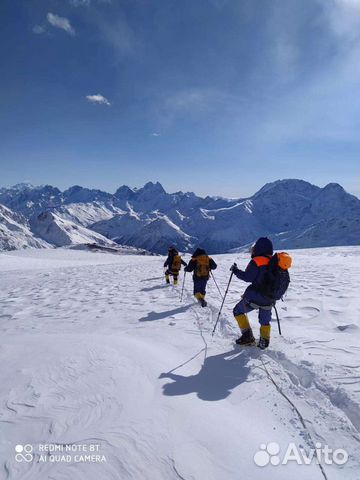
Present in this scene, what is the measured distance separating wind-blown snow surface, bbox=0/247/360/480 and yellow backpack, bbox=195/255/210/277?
2698 millimetres

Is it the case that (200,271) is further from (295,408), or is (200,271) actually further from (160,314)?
(295,408)

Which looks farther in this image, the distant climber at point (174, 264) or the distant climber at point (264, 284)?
the distant climber at point (174, 264)

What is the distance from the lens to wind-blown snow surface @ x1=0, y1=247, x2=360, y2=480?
12.1 ft

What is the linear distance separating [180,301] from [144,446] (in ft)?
29.6

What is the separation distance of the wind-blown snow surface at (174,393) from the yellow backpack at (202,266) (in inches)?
106

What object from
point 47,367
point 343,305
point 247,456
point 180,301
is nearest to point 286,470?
point 247,456

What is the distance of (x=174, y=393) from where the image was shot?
5.21 m

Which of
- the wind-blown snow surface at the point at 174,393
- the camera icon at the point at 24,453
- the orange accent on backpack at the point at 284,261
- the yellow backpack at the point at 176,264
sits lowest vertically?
the camera icon at the point at 24,453

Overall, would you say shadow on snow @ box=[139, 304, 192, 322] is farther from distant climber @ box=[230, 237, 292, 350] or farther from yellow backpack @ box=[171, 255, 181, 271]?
yellow backpack @ box=[171, 255, 181, 271]

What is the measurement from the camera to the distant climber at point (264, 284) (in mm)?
7008

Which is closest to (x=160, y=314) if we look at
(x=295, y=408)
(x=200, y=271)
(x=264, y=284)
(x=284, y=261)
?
(x=200, y=271)

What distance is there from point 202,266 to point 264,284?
5698mm

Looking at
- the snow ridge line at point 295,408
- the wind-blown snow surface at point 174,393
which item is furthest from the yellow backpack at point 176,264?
the snow ridge line at point 295,408

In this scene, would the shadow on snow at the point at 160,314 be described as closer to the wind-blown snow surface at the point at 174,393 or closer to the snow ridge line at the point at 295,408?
the wind-blown snow surface at the point at 174,393
